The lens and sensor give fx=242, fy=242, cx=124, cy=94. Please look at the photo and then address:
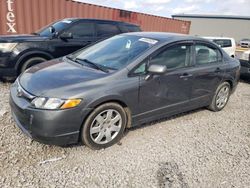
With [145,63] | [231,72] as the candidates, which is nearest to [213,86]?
[231,72]

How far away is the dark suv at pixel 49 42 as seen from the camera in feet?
17.6

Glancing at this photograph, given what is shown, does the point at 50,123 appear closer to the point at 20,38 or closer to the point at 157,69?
the point at 157,69

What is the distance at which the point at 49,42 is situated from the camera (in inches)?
229

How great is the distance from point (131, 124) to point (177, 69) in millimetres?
1154

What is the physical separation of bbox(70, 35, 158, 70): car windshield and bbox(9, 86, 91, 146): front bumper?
931 millimetres

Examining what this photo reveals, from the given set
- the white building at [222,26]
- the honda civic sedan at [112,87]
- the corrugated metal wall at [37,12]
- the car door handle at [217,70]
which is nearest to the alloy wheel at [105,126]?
the honda civic sedan at [112,87]

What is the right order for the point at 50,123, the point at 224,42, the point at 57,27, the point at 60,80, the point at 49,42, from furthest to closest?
the point at 224,42 → the point at 57,27 → the point at 49,42 → the point at 60,80 → the point at 50,123

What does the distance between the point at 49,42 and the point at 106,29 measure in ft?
5.80

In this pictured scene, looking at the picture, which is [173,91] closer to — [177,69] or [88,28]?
[177,69]

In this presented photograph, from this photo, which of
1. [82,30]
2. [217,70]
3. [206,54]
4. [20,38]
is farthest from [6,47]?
[217,70]

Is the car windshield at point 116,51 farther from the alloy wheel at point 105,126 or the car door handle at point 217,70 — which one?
the car door handle at point 217,70

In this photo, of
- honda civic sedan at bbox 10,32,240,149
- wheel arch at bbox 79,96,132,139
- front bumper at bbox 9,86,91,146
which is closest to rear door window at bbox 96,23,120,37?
honda civic sedan at bbox 10,32,240,149

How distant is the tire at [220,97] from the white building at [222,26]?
149 feet

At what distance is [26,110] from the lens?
2.80m
